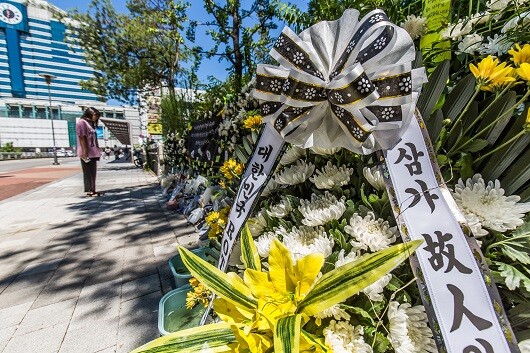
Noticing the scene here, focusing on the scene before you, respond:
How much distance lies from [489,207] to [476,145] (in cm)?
16

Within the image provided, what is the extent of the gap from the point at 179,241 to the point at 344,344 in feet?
9.81

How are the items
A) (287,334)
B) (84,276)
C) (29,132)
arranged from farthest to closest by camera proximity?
(29,132), (84,276), (287,334)

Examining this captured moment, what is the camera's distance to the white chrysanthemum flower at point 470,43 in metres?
0.70

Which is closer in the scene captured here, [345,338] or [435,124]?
[345,338]

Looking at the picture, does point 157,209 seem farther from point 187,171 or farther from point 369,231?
point 369,231

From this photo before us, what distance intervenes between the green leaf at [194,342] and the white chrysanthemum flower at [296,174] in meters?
0.45

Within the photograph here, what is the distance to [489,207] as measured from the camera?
540 millimetres

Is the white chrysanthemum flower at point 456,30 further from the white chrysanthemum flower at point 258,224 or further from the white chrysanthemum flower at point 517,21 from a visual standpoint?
the white chrysanthemum flower at point 258,224

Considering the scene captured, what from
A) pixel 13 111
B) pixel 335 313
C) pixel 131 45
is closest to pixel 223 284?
pixel 335 313

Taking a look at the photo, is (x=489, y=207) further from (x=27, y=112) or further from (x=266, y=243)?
(x=27, y=112)

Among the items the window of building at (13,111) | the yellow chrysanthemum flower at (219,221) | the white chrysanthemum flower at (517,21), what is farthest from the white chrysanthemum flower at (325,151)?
the window of building at (13,111)

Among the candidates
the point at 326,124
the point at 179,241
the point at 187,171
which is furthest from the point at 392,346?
the point at 187,171

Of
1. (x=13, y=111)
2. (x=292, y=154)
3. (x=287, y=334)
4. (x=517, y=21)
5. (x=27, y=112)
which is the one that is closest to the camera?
(x=287, y=334)

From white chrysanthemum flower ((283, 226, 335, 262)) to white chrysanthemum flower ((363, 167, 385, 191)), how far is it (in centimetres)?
17
